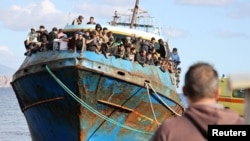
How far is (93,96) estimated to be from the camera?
17.5 m

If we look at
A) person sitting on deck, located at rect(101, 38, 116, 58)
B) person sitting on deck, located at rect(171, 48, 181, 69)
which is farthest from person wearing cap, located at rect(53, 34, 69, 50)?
person sitting on deck, located at rect(171, 48, 181, 69)

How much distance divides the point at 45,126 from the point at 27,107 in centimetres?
106

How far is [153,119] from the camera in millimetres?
18812

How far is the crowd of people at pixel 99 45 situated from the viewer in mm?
17641

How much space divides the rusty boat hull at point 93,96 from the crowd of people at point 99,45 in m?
0.18

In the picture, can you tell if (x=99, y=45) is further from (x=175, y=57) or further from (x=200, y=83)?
(x=200, y=83)

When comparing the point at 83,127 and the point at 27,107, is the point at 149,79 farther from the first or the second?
the point at 27,107

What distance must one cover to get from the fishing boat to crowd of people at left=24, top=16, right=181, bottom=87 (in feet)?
0.55

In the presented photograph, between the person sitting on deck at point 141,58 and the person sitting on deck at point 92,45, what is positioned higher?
the person sitting on deck at point 92,45

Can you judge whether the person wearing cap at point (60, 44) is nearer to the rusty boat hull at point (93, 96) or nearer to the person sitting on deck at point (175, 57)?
the rusty boat hull at point (93, 96)

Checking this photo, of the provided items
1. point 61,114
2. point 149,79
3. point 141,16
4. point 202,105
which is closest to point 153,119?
point 149,79

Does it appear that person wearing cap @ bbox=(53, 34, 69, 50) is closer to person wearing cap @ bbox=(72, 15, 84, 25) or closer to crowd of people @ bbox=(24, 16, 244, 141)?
crowd of people @ bbox=(24, 16, 244, 141)

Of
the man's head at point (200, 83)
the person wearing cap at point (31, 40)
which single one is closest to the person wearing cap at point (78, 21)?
the person wearing cap at point (31, 40)

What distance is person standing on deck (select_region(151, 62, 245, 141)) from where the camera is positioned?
4574mm
